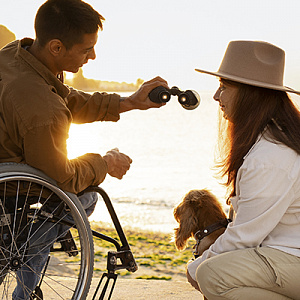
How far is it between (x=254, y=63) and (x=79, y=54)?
2.63ft

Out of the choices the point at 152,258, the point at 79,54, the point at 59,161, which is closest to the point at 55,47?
the point at 79,54

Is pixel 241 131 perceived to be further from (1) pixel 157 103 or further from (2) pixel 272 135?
(1) pixel 157 103

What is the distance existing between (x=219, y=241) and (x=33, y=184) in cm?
87

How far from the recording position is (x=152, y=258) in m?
6.13

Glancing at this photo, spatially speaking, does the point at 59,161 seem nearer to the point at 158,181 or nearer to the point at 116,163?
the point at 116,163

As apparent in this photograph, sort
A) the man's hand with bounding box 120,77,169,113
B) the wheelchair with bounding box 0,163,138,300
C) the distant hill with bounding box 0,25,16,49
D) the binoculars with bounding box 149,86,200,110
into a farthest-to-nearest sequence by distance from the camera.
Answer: the distant hill with bounding box 0,25,16,49, the man's hand with bounding box 120,77,169,113, the binoculars with bounding box 149,86,200,110, the wheelchair with bounding box 0,163,138,300

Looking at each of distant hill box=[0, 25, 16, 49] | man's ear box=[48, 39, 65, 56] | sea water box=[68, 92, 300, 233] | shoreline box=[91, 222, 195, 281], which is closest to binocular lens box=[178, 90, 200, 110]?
sea water box=[68, 92, 300, 233]

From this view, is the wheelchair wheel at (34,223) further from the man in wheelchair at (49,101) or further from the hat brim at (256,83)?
the hat brim at (256,83)

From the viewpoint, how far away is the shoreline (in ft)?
17.6

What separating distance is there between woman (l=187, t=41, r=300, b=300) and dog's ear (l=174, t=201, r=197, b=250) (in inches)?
19.3

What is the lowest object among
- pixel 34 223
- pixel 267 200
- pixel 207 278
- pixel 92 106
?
pixel 207 278

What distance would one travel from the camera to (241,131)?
262 centimetres

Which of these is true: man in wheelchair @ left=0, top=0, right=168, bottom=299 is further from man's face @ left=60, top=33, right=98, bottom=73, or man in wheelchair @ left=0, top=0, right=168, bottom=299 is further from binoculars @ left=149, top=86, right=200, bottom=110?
binoculars @ left=149, top=86, right=200, bottom=110

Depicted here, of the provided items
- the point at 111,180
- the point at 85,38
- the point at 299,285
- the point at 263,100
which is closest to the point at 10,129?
the point at 85,38
